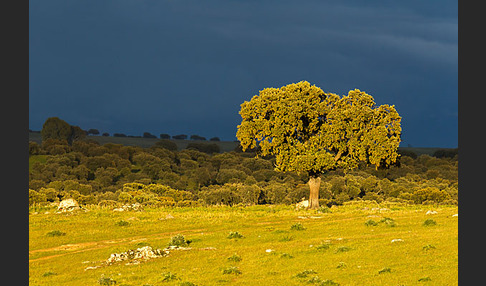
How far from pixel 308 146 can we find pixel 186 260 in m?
27.4

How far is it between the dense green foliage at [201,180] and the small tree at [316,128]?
26.7m

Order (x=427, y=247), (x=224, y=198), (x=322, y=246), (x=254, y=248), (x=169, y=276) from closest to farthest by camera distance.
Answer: (x=169, y=276) < (x=427, y=247) < (x=322, y=246) < (x=254, y=248) < (x=224, y=198)

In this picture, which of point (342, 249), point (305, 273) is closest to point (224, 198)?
point (342, 249)

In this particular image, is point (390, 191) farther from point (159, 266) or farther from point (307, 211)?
point (159, 266)

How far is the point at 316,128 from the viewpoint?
57.2m

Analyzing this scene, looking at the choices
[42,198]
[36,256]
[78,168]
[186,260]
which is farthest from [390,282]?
[78,168]

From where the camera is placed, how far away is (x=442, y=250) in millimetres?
28734

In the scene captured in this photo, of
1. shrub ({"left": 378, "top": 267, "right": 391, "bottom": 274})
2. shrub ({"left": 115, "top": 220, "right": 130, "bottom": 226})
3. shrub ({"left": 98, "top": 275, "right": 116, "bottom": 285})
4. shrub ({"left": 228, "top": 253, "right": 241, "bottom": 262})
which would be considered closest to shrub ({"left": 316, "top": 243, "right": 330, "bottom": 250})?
shrub ({"left": 228, "top": 253, "right": 241, "bottom": 262})

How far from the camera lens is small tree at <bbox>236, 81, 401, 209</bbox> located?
5519cm

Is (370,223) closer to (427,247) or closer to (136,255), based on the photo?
(427,247)

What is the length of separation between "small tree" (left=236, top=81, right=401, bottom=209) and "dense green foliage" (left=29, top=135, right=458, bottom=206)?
2670cm

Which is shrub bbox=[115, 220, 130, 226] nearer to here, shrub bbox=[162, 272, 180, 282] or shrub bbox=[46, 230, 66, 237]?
shrub bbox=[46, 230, 66, 237]

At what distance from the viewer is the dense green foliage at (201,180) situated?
9675 centimetres

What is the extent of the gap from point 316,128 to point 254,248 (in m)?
25.5
